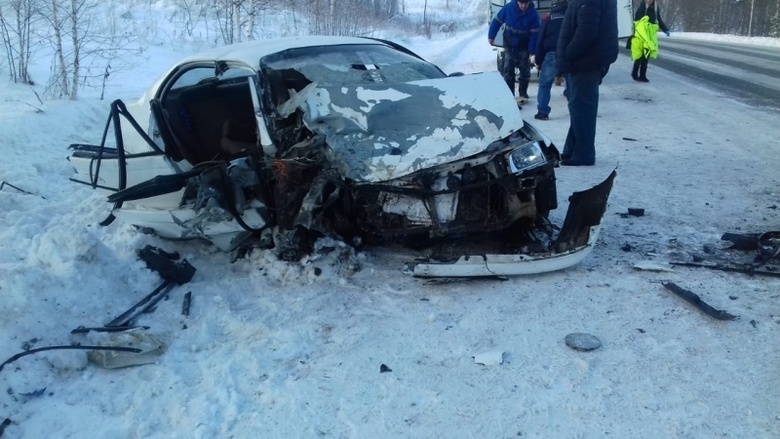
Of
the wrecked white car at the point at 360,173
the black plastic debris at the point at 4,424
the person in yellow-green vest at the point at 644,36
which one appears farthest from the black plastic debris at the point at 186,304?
the person in yellow-green vest at the point at 644,36

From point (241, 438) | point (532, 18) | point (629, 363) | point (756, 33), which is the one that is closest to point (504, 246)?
point (629, 363)

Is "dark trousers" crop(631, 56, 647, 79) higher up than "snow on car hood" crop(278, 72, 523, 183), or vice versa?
"dark trousers" crop(631, 56, 647, 79)

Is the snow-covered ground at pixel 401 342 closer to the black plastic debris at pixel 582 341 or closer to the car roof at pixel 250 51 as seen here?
the black plastic debris at pixel 582 341

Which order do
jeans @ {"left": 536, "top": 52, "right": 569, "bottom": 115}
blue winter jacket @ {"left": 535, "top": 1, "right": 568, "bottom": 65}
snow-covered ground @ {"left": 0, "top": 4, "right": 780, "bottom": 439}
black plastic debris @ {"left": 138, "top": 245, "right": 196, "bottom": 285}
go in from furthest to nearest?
jeans @ {"left": 536, "top": 52, "right": 569, "bottom": 115}, blue winter jacket @ {"left": 535, "top": 1, "right": 568, "bottom": 65}, black plastic debris @ {"left": 138, "top": 245, "right": 196, "bottom": 285}, snow-covered ground @ {"left": 0, "top": 4, "right": 780, "bottom": 439}

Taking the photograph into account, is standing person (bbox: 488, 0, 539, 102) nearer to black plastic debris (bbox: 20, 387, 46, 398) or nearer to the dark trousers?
the dark trousers

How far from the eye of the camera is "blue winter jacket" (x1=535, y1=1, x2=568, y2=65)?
8.16 m

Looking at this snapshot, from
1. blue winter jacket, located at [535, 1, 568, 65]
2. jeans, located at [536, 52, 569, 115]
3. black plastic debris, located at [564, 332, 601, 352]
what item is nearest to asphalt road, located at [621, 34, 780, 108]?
jeans, located at [536, 52, 569, 115]

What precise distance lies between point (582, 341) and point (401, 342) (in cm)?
93

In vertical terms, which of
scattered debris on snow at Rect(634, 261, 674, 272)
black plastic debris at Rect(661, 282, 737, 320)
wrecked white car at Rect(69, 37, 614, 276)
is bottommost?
black plastic debris at Rect(661, 282, 737, 320)

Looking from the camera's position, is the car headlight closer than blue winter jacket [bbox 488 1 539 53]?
Yes

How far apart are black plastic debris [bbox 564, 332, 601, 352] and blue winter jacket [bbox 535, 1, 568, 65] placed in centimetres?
602

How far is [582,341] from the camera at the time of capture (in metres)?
2.99

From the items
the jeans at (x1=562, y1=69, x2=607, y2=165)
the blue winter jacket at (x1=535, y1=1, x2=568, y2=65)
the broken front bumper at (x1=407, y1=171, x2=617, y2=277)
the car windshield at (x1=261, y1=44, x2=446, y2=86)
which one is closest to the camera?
the broken front bumper at (x1=407, y1=171, x2=617, y2=277)

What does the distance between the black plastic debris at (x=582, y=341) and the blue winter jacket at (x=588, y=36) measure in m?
3.73
